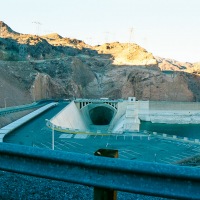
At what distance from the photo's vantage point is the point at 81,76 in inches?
3762

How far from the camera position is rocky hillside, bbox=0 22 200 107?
233 ft

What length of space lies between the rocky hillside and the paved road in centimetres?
3345

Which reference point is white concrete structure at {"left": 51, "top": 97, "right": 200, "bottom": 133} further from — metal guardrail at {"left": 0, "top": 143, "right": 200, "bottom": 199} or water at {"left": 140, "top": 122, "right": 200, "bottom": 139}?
metal guardrail at {"left": 0, "top": 143, "right": 200, "bottom": 199}

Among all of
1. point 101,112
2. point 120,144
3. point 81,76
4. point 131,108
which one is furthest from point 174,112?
point 120,144

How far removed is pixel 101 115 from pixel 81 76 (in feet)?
67.6

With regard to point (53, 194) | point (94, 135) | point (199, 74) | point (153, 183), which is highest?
point (199, 74)

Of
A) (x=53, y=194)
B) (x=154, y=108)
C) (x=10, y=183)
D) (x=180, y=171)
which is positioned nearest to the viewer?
(x=180, y=171)

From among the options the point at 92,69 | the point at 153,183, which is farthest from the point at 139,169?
the point at 92,69

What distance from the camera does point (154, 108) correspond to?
3007 inches

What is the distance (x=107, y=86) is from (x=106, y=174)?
92.1 m

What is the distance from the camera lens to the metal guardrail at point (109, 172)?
10.7 feet

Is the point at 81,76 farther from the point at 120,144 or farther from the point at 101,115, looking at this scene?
the point at 120,144

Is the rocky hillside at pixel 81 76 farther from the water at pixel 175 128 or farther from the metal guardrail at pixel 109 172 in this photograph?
the metal guardrail at pixel 109 172

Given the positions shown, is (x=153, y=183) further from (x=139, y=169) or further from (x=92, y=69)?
(x=92, y=69)
